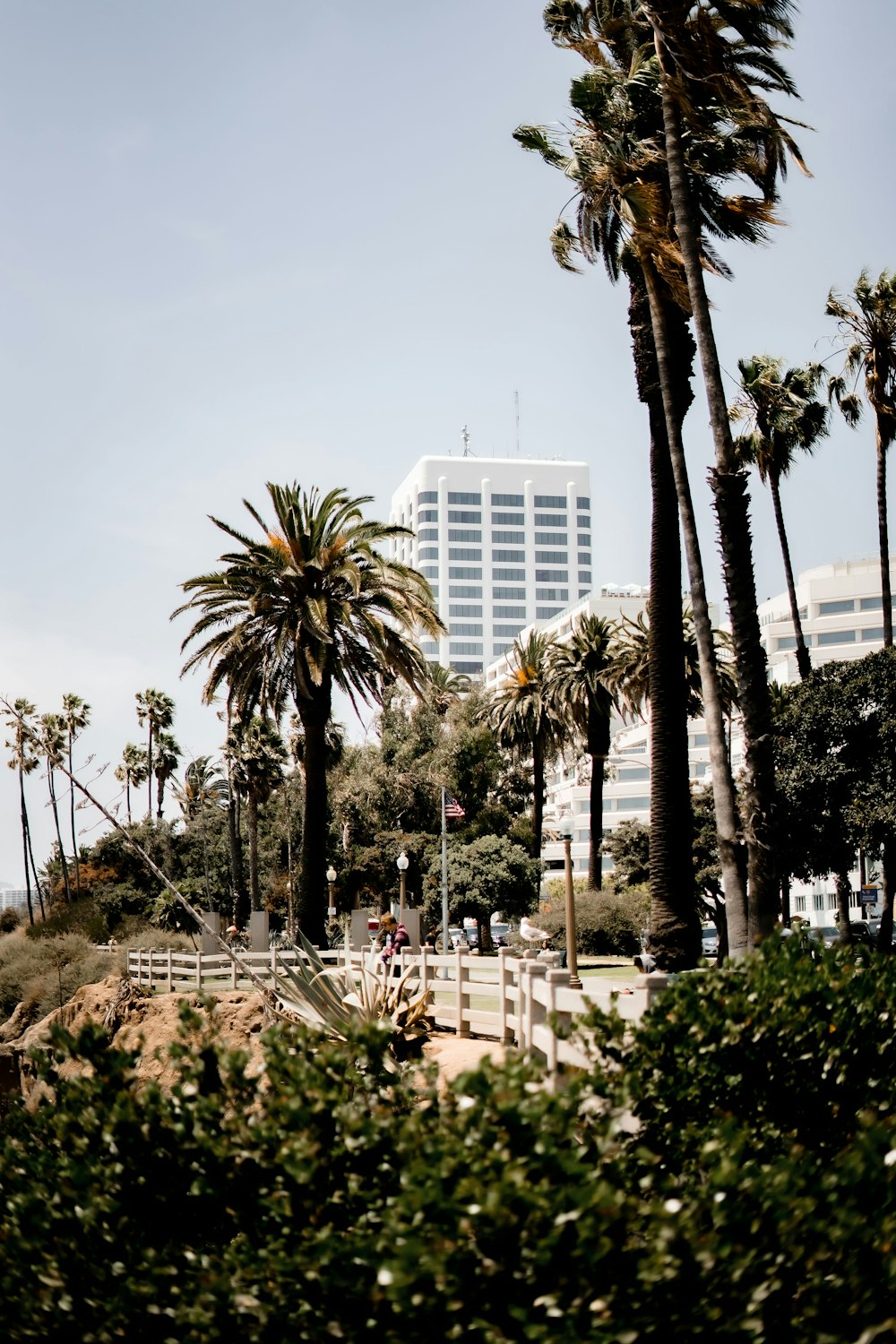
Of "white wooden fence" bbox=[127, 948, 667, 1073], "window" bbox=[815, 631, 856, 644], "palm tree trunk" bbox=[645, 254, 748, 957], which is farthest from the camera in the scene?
"window" bbox=[815, 631, 856, 644]

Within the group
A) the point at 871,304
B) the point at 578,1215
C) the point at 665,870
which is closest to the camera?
the point at 578,1215

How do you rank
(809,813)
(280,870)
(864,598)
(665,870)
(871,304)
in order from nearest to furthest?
(665,870)
(809,813)
(871,304)
(280,870)
(864,598)

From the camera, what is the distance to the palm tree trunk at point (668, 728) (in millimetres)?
21328

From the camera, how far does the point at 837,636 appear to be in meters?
113

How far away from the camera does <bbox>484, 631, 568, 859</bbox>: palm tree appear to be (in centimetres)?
6053

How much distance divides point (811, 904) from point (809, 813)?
6295cm

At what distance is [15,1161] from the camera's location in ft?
16.7

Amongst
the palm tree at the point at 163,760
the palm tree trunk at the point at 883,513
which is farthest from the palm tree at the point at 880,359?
the palm tree at the point at 163,760

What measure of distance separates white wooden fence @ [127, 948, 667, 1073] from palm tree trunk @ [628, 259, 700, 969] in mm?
1710

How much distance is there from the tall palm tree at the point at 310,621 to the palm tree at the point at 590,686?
2147 centimetres

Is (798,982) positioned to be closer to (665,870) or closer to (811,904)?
(665,870)

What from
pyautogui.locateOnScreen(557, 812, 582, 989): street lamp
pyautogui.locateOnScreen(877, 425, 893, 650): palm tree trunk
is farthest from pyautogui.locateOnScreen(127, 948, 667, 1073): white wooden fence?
pyautogui.locateOnScreen(877, 425, 893, 650): palm tree trunk

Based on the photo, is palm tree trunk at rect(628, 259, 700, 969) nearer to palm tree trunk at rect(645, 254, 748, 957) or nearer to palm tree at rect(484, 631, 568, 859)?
palm tree trunk at rect(645, 254, 748, 957)

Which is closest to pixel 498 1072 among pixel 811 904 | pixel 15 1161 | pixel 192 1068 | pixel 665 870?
pixel 192 1068
